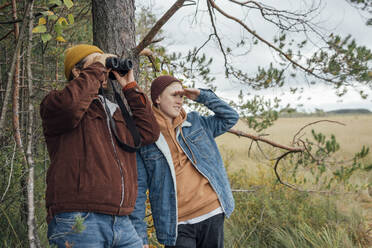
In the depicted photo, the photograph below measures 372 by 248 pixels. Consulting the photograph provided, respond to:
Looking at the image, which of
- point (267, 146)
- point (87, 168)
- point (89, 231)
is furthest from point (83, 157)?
point (267, 146)

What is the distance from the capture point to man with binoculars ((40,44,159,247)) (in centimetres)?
160

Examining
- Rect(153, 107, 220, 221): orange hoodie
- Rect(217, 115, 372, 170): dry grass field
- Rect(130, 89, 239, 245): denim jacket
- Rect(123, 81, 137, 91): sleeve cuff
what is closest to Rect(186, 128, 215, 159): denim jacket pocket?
Rect(130, 89, 239, 245): denim jacket

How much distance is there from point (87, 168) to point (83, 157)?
6 centimetres

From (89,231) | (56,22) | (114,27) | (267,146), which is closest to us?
Answer: (89,231)

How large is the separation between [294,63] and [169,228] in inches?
103

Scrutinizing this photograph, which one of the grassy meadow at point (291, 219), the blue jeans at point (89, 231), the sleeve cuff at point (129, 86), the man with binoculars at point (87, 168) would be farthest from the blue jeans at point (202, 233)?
the grassy meadow at point (291, 219)

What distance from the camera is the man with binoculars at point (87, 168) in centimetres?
160

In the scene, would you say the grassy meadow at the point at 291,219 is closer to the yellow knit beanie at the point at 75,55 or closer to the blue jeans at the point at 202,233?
the blue jeans at the point at 202,233

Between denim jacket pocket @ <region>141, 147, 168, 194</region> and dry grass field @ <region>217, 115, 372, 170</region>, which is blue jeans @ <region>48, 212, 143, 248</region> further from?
dry grass field @ <region>217, 115, 372, 170</region>

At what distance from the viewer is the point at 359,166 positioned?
290 centimetres

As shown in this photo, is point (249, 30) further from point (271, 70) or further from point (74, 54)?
point (74, 54)

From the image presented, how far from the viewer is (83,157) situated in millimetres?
1657

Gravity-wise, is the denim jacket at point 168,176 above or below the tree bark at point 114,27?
below

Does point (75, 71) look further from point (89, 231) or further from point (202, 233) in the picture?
point (202, 233)
